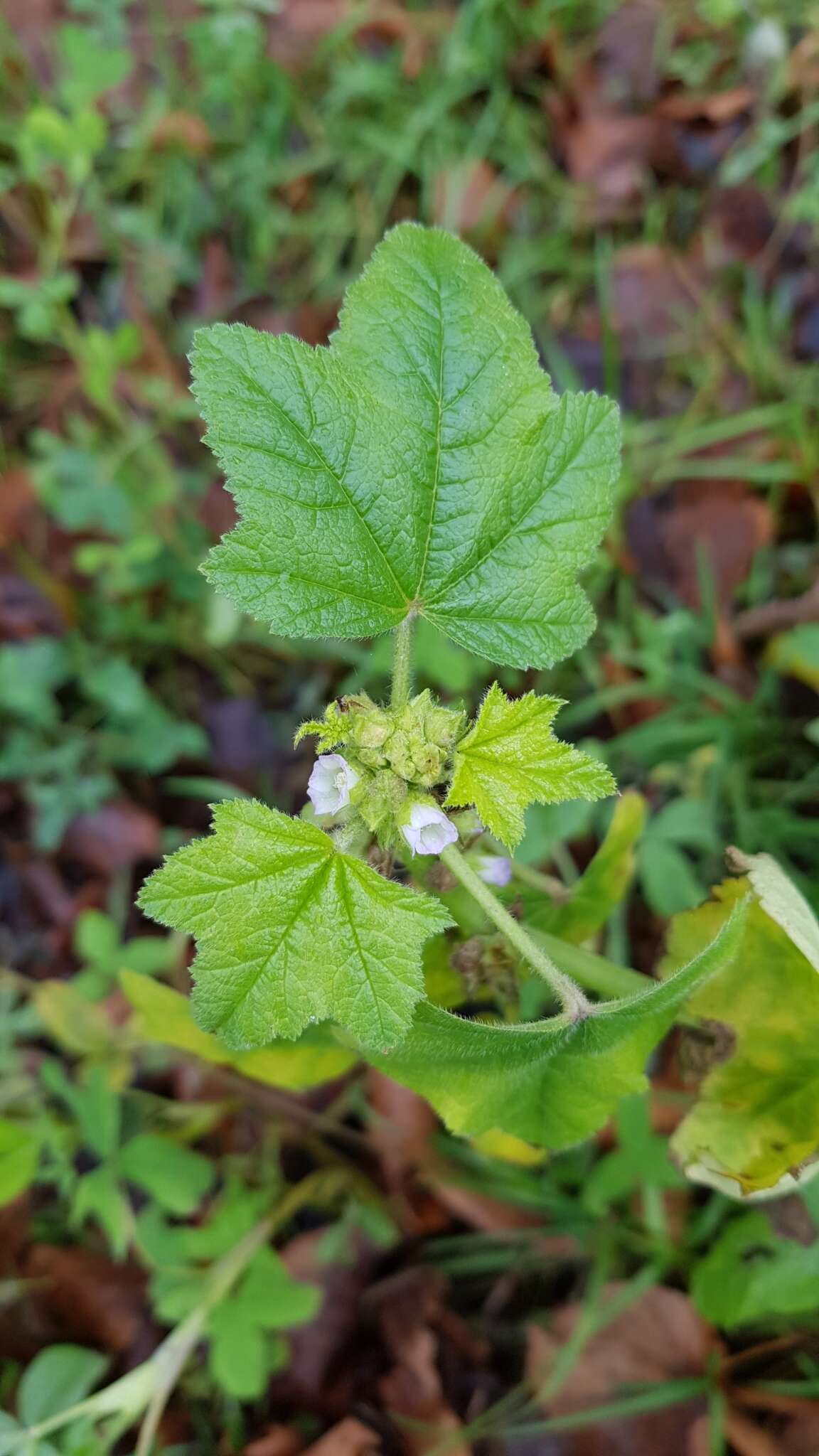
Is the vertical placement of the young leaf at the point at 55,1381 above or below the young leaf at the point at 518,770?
below

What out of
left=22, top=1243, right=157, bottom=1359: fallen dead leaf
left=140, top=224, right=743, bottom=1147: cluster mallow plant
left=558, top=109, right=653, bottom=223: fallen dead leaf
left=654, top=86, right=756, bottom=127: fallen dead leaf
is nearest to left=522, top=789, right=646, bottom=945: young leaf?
left=140, top=224, right=743, bottom=1147: cluster mallow plant

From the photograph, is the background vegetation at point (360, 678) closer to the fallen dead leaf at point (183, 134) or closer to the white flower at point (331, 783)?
the fallen dead leaf at point (183, 134)

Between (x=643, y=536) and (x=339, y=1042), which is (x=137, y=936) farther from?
(x=643, y=536)

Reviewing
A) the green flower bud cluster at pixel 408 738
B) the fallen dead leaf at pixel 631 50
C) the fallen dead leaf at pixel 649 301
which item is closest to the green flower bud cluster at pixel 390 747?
the green flower bud cluster at pixel 408 738

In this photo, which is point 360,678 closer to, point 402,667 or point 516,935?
point 402,667

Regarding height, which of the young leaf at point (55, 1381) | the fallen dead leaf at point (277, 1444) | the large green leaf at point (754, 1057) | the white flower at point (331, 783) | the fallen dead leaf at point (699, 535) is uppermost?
the fallen dead leaf at point (699, 535)

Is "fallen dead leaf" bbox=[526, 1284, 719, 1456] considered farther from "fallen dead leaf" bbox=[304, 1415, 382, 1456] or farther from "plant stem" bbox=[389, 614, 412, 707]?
"plant stem" bbox=[389, 614, 412, 707]
